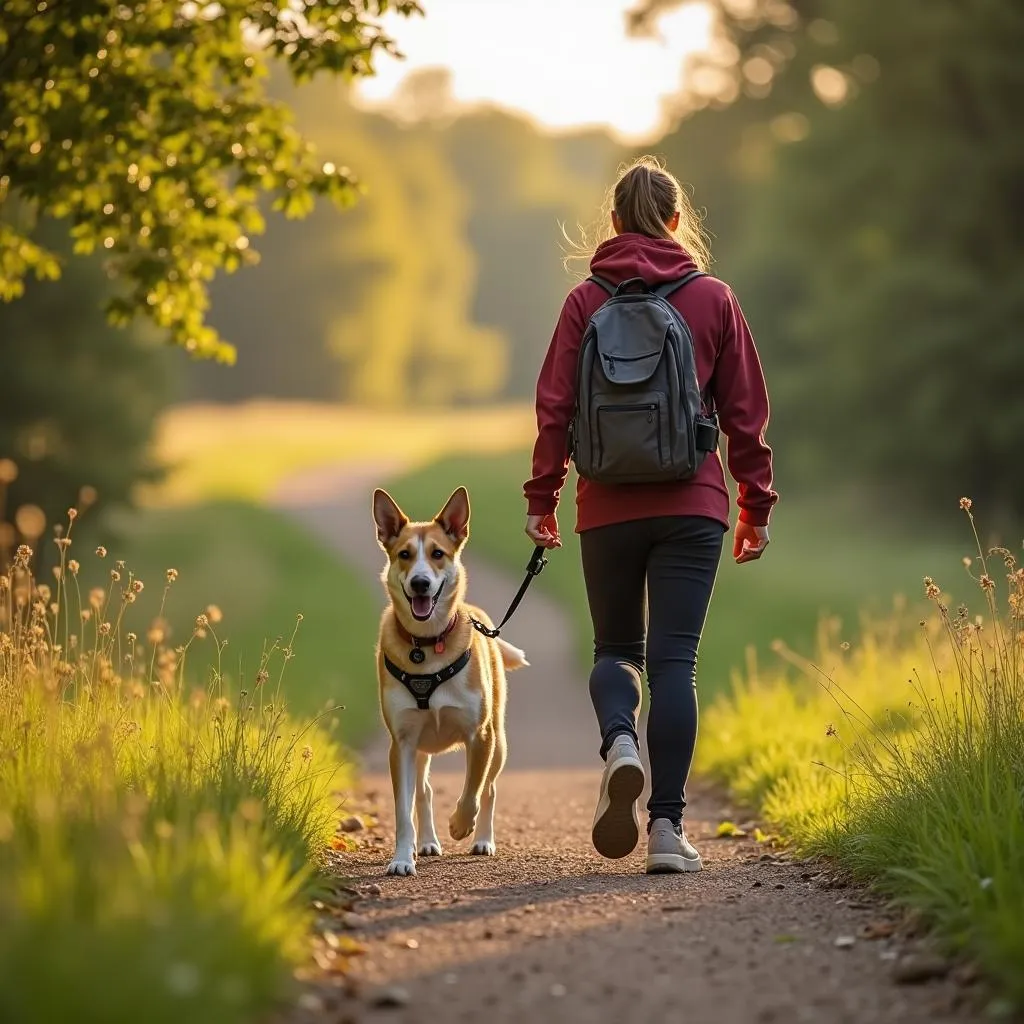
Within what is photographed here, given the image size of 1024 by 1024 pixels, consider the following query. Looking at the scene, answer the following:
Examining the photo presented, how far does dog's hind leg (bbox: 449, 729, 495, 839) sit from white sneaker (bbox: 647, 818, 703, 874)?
2.83 ft

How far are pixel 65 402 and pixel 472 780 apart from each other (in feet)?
43.3

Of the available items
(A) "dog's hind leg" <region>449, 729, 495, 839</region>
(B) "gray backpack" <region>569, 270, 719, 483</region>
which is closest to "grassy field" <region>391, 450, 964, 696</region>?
(A) "dog's hind leg" <region>449, 729, 495, 839</region>

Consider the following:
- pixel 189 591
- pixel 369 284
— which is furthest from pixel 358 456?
pixel 189 591

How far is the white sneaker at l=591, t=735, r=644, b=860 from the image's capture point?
18.1 feet

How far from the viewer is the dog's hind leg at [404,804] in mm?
5844

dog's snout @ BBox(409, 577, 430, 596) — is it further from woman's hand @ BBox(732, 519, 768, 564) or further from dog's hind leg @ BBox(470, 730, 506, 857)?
woman's hand @ BBox(732, 519, 768, 564)

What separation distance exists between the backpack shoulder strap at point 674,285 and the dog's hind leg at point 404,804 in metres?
2.11

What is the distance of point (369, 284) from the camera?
54.7 meters

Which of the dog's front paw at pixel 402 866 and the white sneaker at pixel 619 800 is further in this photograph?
the dog's front paw at pixel 402 866

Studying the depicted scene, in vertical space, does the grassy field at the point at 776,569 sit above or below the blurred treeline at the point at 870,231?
below

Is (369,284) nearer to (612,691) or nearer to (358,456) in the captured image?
(358,456)

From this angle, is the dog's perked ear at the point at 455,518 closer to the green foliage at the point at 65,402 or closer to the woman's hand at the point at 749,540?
the woman's hand at the point at 749,540

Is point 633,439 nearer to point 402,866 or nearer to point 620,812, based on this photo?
point 620,812

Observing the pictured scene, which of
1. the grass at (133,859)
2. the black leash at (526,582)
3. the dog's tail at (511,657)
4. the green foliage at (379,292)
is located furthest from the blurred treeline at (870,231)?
the grass at (133,859)
